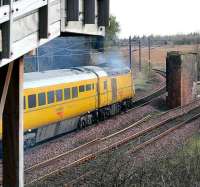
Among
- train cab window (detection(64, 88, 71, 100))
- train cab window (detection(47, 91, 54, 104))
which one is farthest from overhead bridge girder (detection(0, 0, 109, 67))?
train cab window (detection(64, 88, 71, 100))

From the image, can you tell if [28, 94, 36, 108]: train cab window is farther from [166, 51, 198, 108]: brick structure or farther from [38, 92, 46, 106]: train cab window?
[166, 51, 198, 108]: brick structure

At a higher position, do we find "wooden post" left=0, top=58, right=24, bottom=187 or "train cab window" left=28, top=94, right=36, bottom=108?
"wooden post" left=0, top=58, right=24, bottom=187

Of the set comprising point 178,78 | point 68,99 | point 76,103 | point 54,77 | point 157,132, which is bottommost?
point 157,132

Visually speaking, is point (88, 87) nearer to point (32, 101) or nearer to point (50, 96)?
point (50, 96)

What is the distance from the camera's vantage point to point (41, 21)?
5.30m

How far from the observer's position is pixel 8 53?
4.74m

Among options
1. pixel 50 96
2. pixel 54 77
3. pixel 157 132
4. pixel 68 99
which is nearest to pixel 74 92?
pixel 68 99

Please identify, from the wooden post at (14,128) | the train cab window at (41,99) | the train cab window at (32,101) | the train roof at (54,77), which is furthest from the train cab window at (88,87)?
the wooden post at (14,128)

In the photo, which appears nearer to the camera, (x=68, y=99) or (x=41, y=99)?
(x=41, y=99)

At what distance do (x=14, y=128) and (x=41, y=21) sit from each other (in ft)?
4.39

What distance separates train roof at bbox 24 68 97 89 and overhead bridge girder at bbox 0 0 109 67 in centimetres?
1007

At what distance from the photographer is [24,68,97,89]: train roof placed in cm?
1687

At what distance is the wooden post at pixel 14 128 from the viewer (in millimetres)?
5891

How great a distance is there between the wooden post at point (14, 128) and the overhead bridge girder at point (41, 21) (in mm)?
609
